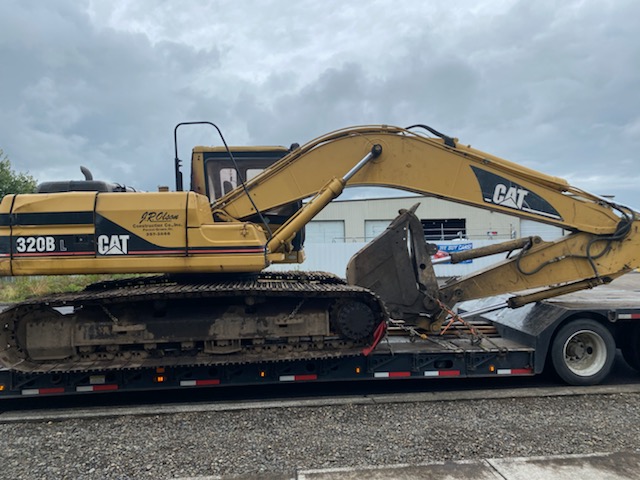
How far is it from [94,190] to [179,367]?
7.91 feet

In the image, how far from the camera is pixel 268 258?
5344 mm

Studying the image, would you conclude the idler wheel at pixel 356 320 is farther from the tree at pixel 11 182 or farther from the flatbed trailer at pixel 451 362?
the tree at pixel 11 182

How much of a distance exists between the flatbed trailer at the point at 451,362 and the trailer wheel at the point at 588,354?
1 cm

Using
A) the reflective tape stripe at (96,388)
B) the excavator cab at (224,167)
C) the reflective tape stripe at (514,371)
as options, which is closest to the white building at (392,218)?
the excavator cab at (224,167)

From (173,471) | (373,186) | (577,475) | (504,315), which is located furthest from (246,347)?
(504,315)

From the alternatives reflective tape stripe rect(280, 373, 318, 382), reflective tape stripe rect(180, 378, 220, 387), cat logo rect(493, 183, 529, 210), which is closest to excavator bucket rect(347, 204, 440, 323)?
cat logo rect(493, 183, 529, 210)

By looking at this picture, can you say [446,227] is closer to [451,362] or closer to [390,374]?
[451,362]

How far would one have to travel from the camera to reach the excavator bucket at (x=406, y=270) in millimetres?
5883

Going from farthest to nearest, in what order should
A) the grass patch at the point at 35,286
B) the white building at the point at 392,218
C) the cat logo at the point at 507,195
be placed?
the white building at the point at 392,218 → the grass patch at the point at 35,286 → the cat logo at the point at 507,195

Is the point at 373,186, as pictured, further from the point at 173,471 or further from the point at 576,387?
the point at 173,471

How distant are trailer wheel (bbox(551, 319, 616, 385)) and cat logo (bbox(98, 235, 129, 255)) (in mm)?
5393

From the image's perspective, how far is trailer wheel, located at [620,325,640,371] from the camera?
19.6 ft

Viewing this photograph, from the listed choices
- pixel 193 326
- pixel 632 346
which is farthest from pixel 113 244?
pixel 632 346

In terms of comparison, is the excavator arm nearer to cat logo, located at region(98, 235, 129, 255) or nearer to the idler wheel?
the idler wheel
